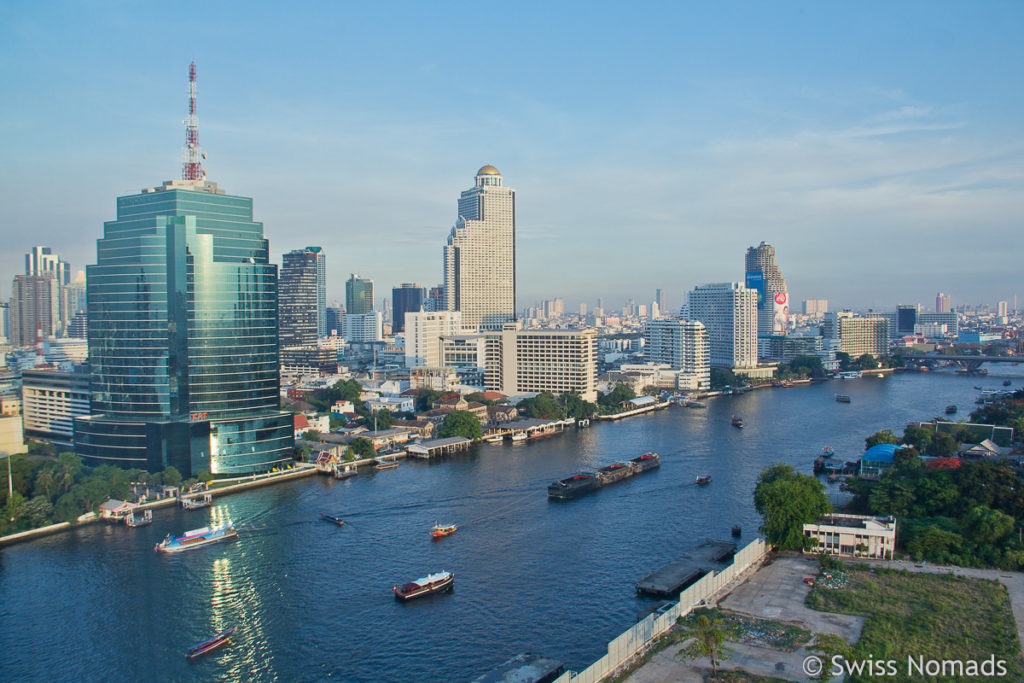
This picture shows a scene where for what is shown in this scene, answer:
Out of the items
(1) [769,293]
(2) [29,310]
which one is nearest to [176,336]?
(2) [29,310]

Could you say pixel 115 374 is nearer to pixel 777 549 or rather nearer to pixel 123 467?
pixel 123 467

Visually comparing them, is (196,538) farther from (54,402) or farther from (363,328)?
(363,328)

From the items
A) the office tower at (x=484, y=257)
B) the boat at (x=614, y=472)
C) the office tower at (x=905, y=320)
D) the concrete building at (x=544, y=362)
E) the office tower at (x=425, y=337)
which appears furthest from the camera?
the office tower at (x=905, y=320)

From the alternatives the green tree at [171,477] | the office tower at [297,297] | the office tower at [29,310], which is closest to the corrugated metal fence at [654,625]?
the green tree at [171,477]

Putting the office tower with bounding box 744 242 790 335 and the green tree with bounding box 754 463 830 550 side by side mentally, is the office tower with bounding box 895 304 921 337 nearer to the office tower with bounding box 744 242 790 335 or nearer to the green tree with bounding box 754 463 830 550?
the office tower with bounding box 744 242 790 335

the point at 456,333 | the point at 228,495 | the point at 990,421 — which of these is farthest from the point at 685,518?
the point at 456,333

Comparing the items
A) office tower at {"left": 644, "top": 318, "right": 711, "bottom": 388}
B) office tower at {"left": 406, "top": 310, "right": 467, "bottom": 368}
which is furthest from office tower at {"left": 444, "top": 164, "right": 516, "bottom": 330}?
office tower at {"left": 644, "top": 318, "right": 711, "bottom": 388}

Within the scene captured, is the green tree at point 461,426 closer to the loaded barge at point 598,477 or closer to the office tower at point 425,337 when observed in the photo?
the loaded barge at point 598,477
